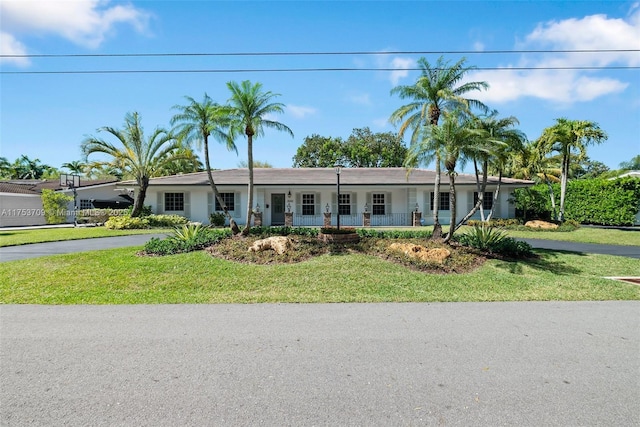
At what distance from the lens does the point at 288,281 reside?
7773 millimetres

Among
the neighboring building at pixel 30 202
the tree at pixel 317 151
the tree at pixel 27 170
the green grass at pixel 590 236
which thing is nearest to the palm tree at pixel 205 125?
the green grass at pixel 590 236

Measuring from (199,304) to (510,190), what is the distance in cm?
2310

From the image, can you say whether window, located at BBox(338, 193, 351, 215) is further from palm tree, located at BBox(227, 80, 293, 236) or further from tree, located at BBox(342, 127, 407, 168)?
tree, located at BBox(342, 127, 407, 168)

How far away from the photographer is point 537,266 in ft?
31.2

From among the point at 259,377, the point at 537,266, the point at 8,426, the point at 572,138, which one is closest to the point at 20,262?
the point at 8,426

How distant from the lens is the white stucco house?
22.8 metres

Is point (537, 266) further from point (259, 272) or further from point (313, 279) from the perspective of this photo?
point (259, 272)

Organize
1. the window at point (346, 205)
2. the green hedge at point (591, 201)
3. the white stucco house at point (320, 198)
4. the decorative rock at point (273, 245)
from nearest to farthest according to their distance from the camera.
→ the decorative rock at point (273, 245)
the green hedge at point (591, 201)
the white stucco house at point (320, 198)
the window at point (346, 205)

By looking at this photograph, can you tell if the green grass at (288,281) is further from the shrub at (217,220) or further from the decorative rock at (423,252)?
the shrub at (217,220)

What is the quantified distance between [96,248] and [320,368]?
11.7 m

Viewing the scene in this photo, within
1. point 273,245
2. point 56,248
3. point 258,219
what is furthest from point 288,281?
point 258,219

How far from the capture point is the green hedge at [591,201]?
18906 mm

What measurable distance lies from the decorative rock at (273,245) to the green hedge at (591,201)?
1913 cm

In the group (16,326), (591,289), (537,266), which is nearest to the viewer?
(16,326)
